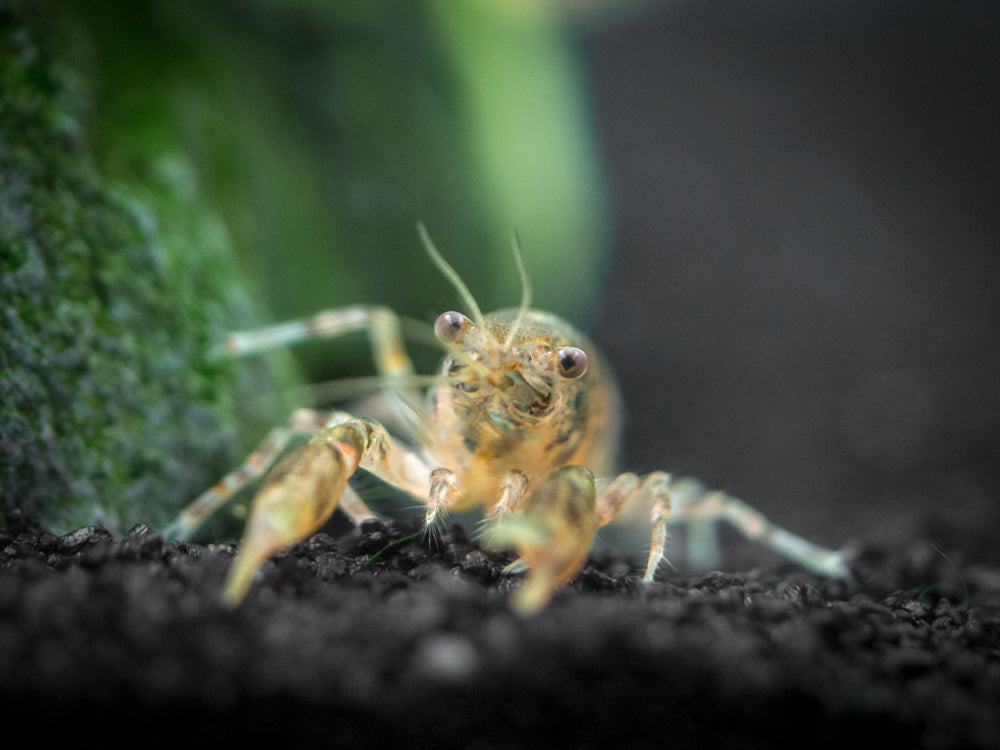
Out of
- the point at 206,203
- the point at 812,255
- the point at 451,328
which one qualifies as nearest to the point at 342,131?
the point at 206,203

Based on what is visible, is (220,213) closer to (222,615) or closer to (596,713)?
(222,615)

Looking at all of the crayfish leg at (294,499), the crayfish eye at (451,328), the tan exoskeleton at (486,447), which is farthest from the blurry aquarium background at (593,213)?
the crayfish eye at (451,328)

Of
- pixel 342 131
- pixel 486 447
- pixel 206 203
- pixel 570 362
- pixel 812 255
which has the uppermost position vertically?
pixel 342 131

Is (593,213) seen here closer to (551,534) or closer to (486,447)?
(486,447)

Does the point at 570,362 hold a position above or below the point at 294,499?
above

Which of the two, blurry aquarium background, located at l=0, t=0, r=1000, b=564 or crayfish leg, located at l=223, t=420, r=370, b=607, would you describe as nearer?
crayfish leg, located at l=223, t=420, r=370, b=607

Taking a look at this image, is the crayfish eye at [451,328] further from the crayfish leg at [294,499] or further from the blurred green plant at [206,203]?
the blurred green plant at [206,203]

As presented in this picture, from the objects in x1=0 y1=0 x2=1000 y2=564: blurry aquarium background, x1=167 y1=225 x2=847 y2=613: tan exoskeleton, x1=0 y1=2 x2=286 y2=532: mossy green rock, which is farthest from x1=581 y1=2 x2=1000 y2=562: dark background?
x1=0 y1=2 x2=286 y2=532: mossy green rock

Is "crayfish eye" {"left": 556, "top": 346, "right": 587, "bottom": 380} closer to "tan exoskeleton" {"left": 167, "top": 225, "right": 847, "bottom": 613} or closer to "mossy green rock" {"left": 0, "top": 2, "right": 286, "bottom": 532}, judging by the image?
"tan exoskeleton" {"left": 167, "top": 225, "right": 847, "bottom": 613}
